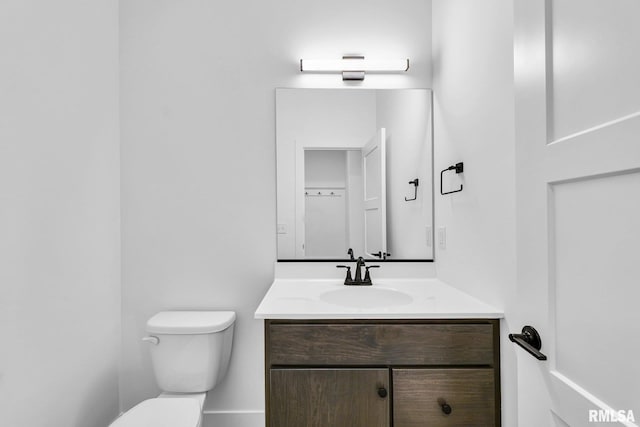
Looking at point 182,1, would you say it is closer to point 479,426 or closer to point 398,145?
point 398,145

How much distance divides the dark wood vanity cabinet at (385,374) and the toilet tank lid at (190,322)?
54cm

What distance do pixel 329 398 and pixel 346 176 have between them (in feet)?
3.63

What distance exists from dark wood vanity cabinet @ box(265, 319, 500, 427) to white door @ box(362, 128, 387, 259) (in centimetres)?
69

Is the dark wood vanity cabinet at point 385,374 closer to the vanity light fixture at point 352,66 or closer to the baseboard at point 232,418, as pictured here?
the baseboard at point 232,418

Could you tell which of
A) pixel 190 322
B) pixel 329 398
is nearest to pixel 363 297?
pixel 329 398

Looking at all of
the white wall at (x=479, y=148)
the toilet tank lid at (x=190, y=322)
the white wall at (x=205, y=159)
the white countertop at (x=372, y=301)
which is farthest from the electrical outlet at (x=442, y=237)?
the toilet tank lid at (x=190, y=322)

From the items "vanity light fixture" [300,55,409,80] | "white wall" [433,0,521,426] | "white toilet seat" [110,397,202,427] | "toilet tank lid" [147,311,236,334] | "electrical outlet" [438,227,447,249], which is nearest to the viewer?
"white wall" [433,0,521,426]

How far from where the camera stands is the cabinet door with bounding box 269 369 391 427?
1274 mm

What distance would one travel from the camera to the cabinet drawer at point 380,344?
1279mm

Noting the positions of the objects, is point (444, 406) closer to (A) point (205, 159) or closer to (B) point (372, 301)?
(B) point (372, 301)

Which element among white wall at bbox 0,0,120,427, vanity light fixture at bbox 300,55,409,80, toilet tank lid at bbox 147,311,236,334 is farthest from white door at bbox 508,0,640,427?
white wall at bbox 0,0,120,427

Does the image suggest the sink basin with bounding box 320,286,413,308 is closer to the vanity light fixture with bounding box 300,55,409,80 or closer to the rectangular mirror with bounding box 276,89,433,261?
the rectangular mirror with bounding box 276,89,433,261

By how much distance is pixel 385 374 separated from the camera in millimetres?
1277

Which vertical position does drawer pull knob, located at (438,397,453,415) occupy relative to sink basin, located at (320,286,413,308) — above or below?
below
